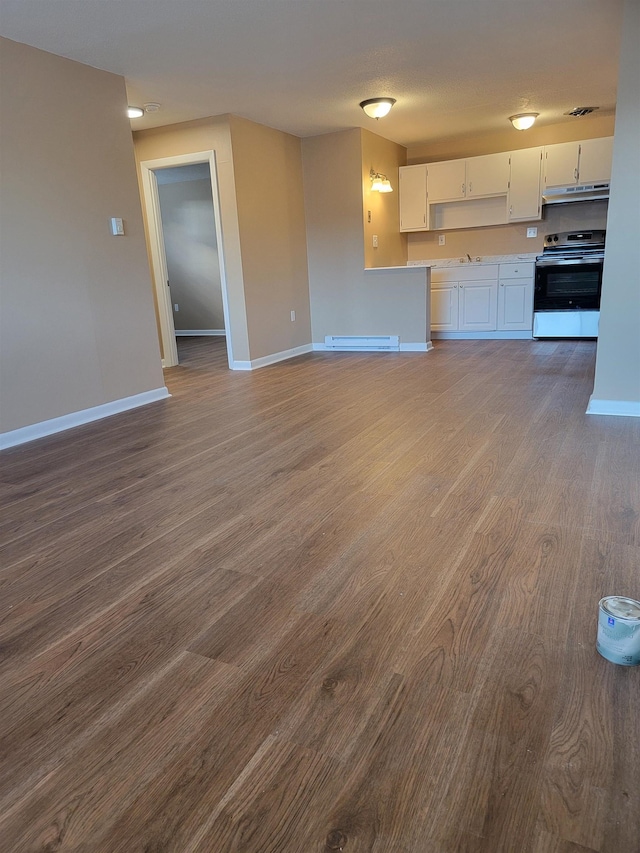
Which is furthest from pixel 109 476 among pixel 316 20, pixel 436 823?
pixel 316 20

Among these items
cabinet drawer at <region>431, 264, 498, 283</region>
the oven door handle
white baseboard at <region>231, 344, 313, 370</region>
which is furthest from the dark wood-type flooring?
cabinet drawer at <region>431, 264, 498, 283</region>

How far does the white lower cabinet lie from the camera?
659 centimetres

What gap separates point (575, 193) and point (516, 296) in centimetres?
135

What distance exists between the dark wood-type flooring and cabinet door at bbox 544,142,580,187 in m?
4.38

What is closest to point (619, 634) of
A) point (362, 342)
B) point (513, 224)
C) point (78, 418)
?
point (78, 418)

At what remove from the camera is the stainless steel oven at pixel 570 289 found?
20.4 ft

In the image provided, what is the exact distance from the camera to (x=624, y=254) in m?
3.27

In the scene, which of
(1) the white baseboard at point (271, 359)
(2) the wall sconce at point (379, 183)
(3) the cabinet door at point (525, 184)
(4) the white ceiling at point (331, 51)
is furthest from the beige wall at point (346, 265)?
(3) the cabinet door at point (525, 184)

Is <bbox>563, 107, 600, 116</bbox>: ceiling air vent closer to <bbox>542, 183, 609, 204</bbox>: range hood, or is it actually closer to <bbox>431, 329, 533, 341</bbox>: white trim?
<bbox>542, 183, 609, 204</bbox>: range hood

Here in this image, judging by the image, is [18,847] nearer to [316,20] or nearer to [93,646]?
[93,646]

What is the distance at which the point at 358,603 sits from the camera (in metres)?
1.71

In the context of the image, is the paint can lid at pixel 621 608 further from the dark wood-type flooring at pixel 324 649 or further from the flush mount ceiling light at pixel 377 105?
the flush mount ceiling light at pixel 377 105

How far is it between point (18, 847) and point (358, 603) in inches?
38.9

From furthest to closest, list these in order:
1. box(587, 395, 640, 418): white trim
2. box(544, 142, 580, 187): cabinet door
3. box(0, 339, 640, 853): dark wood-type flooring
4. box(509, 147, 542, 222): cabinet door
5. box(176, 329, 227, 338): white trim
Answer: box(176, 329, 227, 338): white trim, box(509, 147, 542, 222): cabinet door, box(544, 142, 580, 187): cabinet door, box(587, 395, 640, 418): white trim, box(0, 339, 640, 853): dark wood-type flooring
